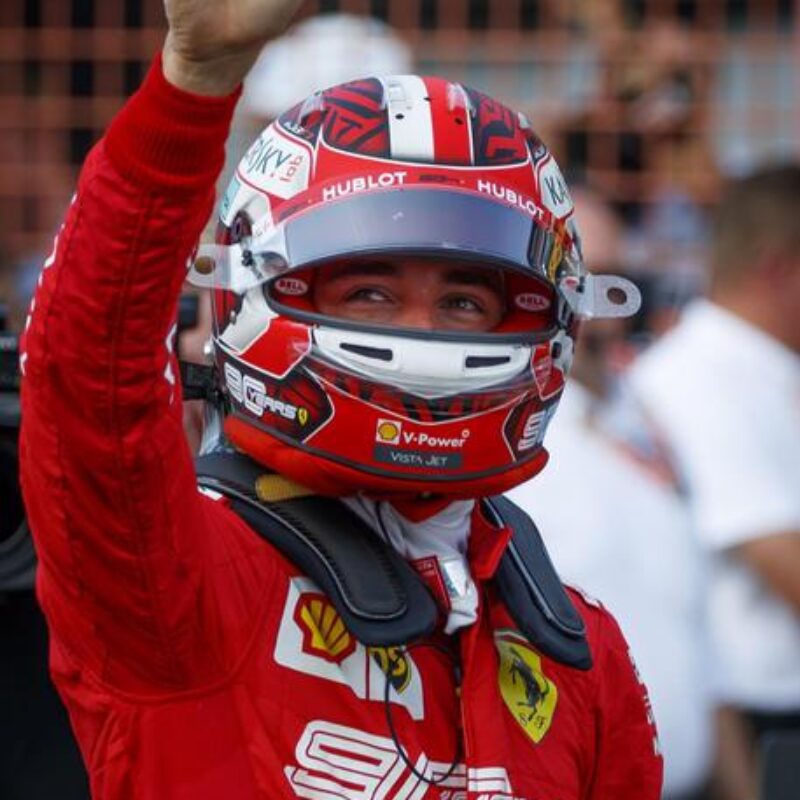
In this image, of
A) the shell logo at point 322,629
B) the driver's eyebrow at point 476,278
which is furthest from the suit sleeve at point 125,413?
the driver's eyebrow at point 476,278

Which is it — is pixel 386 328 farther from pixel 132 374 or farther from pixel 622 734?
pixel 622 734

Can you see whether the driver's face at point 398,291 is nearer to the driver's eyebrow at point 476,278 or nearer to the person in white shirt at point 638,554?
the driver's eyebrow at point 476,278

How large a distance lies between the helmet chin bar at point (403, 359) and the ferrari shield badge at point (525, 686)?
0.39 m

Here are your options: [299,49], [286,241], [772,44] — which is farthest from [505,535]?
[772,44]

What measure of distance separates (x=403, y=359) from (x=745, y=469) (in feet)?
9.50

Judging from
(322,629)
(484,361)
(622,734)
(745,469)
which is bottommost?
(745,469)

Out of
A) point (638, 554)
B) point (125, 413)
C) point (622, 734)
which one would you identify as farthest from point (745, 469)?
point (125, 413)

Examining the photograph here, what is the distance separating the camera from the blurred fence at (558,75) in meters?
7.90

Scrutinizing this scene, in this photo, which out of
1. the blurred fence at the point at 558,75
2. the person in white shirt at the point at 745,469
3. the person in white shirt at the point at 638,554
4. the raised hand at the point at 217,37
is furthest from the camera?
the blurred fence at the point at 558,75

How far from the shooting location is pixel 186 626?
257 cm

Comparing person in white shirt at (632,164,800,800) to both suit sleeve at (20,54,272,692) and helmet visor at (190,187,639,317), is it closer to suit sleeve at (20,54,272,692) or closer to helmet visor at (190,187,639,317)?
helmet visor at (190,187,639,317)

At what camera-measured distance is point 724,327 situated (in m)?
5.76

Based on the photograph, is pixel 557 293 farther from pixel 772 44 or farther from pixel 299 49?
pixel 772 44

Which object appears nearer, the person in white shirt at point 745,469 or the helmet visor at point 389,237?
the helmet visor at point 389,237
